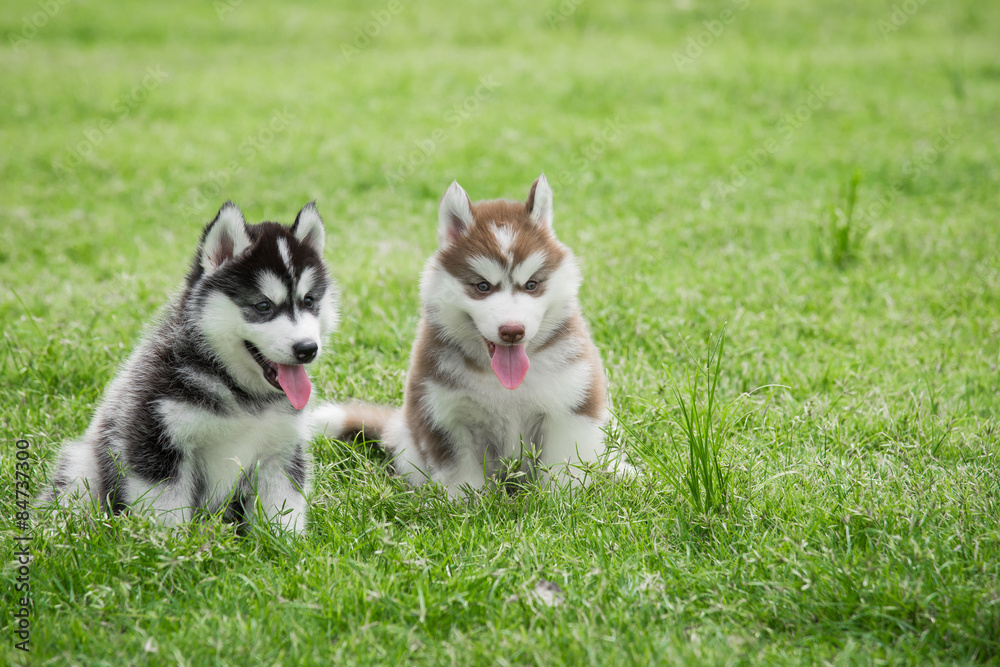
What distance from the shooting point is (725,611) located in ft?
9.97

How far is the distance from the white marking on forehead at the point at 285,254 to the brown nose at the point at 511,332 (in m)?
0.98

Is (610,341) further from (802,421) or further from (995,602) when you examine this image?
(995,602)

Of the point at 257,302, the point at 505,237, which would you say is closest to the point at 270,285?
the point at 257,302

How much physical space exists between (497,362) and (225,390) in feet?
4.04

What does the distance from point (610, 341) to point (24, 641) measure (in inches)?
→ 156

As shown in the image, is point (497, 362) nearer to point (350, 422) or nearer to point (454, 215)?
point (454, 215)

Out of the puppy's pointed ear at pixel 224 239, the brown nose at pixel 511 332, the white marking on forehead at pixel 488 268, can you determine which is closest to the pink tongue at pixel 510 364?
the brown nose at pixel 511 332

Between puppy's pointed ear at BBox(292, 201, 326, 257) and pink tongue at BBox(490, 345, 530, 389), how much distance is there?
0.96m

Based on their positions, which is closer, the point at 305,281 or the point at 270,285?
the point at 270,285

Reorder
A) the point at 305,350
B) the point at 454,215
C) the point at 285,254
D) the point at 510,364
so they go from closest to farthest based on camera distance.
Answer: the point at 305,350
the point at 285,254
the point at 510,364
the point at 454,215

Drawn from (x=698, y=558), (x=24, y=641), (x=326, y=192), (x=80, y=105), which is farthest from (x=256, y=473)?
(x=80, y=105)

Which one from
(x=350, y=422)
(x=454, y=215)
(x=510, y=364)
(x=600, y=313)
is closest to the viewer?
(x=510, y=364)

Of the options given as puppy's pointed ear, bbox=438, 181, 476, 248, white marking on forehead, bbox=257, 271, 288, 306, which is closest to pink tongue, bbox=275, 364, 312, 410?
white marking on forehead, bbox=257, 271, 288, 306

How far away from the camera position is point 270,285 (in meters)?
3.43
